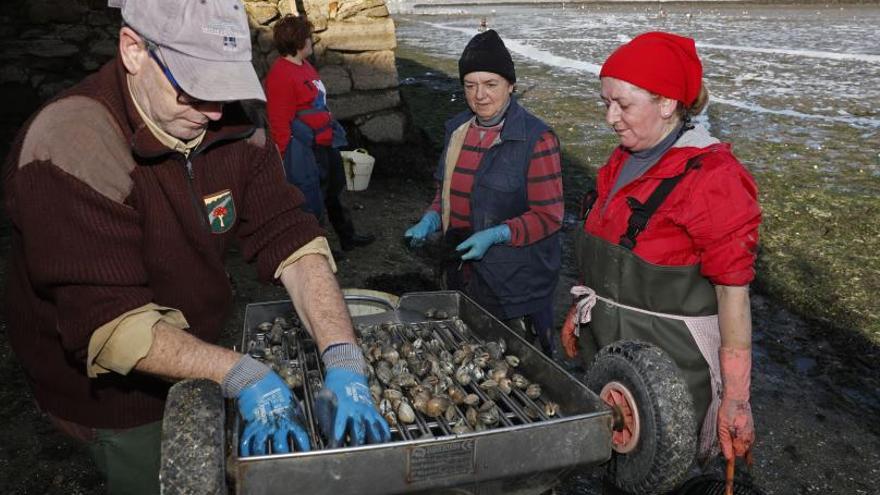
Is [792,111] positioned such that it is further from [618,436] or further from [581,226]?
[618,436]

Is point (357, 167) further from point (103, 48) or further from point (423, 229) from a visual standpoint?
point (423, 229)

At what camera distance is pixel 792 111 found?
12.2m

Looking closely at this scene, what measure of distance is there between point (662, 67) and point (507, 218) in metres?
1.28

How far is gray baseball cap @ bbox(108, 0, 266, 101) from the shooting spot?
1.90 meters

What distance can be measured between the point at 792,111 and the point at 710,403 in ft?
36.8

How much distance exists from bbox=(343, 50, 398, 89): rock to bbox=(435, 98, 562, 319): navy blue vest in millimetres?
4767

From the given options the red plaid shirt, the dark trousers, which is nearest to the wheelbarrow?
the red plaid shirt

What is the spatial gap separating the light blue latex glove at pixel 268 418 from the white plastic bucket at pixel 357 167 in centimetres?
616

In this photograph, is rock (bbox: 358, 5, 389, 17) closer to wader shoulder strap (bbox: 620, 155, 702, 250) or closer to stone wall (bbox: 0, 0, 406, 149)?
stone wall (bbox: 0, 0, 406, 149)

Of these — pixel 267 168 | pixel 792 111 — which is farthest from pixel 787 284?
pixel 792 111

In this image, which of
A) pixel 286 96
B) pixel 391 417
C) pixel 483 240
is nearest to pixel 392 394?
pixel 391 417

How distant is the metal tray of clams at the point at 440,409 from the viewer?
1.67m

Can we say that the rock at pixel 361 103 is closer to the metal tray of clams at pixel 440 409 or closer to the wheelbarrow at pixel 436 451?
the metal tray of clams at pixel 440 409

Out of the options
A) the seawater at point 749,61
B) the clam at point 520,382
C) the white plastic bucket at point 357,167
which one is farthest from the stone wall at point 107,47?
the clam at point 520,382
